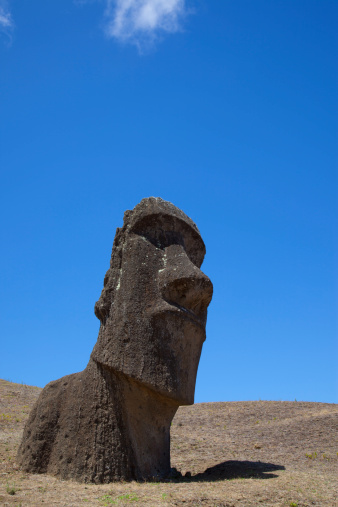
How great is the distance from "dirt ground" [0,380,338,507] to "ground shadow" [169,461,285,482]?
0.05 feet

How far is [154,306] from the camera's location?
7.65 metres

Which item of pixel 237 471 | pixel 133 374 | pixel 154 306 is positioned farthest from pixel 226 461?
pixel 154 306

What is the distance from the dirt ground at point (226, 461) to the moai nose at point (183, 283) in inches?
96.6

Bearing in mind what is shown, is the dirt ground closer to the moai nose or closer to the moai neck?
the moai neck

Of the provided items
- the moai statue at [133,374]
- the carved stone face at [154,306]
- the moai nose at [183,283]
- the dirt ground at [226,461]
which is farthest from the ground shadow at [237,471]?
the moai nose at [183,283]

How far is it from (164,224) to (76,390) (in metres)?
2.75

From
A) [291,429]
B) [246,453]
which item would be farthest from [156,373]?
[291,429]

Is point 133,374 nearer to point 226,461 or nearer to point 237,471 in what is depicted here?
point 237,471

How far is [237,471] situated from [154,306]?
10.2ft

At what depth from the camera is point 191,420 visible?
13234mm

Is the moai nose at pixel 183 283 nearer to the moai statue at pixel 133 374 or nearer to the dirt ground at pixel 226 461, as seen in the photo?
the moai statue at pixel 133 374

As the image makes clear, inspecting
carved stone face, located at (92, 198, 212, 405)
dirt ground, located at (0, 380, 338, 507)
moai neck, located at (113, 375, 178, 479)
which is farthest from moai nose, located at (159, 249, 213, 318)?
dirt ground, located at (0, 380, 338, 507)

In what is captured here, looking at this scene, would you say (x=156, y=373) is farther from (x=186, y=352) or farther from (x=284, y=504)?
(x=284, y=504)

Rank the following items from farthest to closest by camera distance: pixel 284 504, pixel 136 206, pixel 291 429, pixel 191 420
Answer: pixel 191 420 → pixel 291 429 → pixel 136 206 → pixel 284 504
